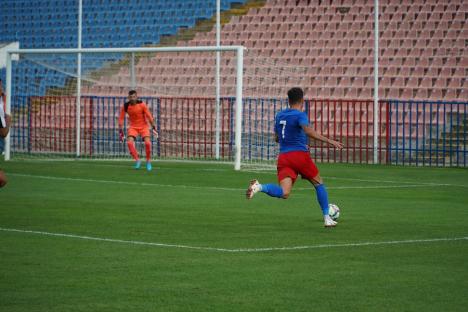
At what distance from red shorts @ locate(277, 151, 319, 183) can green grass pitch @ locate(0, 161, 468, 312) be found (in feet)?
2.10

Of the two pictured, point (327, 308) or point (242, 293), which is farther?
point (242, 293)

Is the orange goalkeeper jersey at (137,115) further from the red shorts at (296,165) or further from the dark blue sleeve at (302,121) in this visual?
the dark blue sleeve at (302,121)

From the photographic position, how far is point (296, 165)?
1442 cm

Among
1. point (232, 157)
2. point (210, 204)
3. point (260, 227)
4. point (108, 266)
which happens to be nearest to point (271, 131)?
point (232, 157)

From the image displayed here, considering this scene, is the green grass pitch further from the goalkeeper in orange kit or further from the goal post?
the goal post

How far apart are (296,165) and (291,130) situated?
17.2 inches

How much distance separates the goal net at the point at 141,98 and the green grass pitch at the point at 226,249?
30.8 ft

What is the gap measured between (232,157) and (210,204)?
13583 millimetres

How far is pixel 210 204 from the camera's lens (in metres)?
17.5

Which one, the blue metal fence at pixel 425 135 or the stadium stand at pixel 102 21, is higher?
the stadium stand at pixel 102 21

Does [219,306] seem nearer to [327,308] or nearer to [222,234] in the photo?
[327,308]

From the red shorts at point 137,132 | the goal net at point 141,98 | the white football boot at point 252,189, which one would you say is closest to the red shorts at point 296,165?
the white football boot at point 252,189

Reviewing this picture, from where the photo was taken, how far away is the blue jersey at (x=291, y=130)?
14383mm

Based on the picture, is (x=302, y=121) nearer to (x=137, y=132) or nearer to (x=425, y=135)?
(x=137, y=132)
